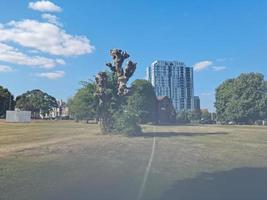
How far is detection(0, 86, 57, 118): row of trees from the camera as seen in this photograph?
15162 cm

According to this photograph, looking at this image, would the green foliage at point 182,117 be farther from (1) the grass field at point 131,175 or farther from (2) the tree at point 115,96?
(1) the grass field at point 131,175

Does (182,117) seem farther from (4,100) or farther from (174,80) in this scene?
(4,100)

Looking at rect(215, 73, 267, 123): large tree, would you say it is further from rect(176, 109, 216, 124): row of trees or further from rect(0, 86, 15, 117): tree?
rect(0, 86, 15, 117): tree

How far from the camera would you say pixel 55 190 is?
10281mm

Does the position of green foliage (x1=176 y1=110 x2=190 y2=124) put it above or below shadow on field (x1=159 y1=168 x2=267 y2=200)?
above

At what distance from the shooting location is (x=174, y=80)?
154 meters

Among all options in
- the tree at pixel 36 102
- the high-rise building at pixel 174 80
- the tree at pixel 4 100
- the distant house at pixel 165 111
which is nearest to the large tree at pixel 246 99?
the distant house at pixel 165 111

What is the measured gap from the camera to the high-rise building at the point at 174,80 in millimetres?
148500

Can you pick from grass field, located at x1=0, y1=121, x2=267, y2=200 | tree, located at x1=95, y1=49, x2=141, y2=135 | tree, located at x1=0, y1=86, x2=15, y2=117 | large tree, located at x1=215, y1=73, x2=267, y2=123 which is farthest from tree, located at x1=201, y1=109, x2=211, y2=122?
grass field, located at x1=0, y1=121, x2=267, y2=200

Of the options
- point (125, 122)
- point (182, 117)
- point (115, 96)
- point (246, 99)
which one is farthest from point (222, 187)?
point (182, 117)

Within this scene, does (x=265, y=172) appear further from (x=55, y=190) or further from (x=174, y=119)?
(x=174, y=119)

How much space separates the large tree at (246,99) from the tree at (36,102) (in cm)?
8185

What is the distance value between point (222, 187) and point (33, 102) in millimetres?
157629

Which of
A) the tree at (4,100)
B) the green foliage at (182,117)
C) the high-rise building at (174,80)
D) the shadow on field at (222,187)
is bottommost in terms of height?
the shadow on field at (222,187)
